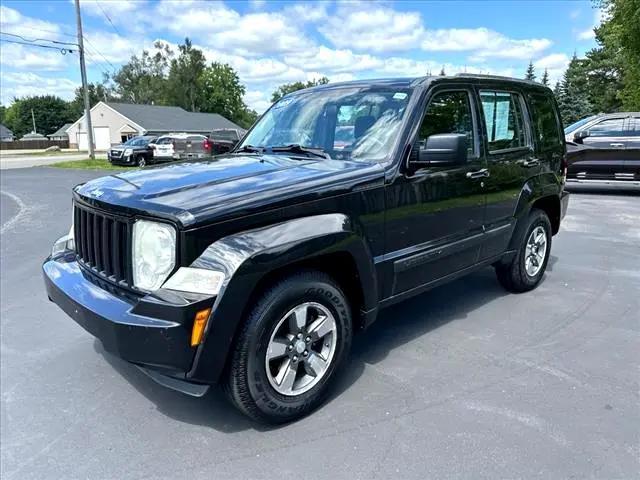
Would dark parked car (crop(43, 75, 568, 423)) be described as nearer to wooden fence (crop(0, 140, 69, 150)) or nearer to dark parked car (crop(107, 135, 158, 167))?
dark parked car (crop(107, 135, 158, 167))

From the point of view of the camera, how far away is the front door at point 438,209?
3355 millimetres

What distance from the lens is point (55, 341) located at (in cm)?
390

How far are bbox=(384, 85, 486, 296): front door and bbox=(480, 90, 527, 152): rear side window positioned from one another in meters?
0.20

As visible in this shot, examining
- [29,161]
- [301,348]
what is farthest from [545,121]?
[29,161]

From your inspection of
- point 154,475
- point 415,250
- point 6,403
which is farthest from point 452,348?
point 6,403

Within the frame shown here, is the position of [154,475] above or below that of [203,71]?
below

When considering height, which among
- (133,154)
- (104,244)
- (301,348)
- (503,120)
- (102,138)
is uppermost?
(503,120)

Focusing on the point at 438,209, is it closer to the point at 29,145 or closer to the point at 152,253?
the point at 152,253

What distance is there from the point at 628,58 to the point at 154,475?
2665 centimetres

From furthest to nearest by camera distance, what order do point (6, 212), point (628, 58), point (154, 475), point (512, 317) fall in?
point (628, 58)
point (6, 212)
point (512, 317)
point (154, 475)

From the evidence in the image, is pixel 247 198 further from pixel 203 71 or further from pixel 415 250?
pixel 203 71

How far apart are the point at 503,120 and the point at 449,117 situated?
2.72 feet

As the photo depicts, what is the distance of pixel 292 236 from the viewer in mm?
2662

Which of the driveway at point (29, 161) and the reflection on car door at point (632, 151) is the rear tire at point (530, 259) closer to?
the reflection on car door at point (632, 151)
